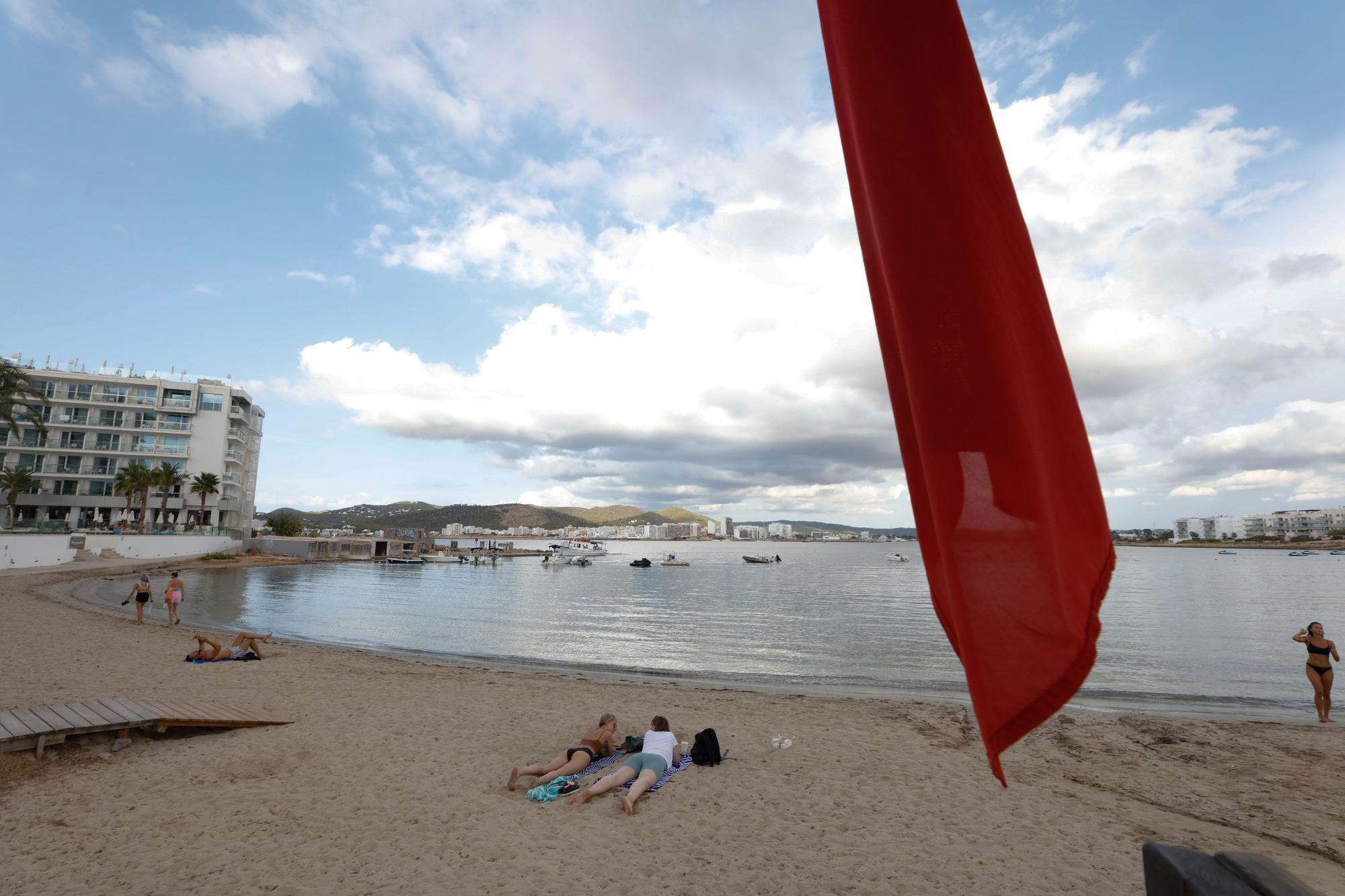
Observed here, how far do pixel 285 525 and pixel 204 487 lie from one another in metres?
25.0

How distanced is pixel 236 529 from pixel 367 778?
8597 cm

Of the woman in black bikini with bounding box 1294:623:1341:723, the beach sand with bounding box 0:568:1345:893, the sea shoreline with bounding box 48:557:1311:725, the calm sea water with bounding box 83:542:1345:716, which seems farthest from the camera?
the calm sea water with bounding box 83:542:1345:716

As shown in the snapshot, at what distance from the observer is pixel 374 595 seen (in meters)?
47.1

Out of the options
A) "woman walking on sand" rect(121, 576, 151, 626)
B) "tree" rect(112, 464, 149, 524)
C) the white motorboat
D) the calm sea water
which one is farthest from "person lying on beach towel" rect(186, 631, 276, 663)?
the white motorboat

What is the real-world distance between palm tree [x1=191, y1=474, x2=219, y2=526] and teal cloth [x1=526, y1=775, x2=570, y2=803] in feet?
249

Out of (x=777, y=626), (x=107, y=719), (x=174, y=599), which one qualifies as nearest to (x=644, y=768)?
(x=107, y=719)

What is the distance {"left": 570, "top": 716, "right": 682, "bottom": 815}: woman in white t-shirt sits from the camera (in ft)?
26.4

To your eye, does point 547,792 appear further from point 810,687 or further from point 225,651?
point 225,651

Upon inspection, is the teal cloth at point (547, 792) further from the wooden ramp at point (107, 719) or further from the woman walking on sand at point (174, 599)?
the woman walking on sand at point (174, 599)

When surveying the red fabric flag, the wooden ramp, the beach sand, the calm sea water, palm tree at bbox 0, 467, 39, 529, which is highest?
palm tree at bbox 0, 467, 39, 529

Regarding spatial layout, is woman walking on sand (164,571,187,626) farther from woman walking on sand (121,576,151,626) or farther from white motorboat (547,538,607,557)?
white motorboat (547,538,607,557)

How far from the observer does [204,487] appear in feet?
226

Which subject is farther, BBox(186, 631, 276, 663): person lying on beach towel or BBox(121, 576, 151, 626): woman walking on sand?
BBox(121, 576, 151, 626): woman walking on sand

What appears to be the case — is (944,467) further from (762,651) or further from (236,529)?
(236,529)
